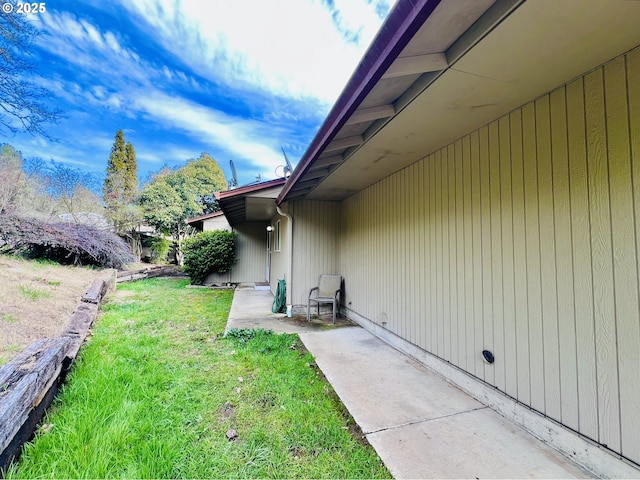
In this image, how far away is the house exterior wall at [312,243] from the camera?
19.5 feet

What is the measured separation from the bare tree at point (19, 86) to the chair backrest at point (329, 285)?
6276 mm

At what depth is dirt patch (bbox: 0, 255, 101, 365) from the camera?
297 cm

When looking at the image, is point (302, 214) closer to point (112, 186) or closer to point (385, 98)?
point (385, 98)

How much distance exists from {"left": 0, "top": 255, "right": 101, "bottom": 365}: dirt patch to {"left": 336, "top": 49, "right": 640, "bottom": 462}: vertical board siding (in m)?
A: 4.36

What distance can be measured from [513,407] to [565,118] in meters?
2.25

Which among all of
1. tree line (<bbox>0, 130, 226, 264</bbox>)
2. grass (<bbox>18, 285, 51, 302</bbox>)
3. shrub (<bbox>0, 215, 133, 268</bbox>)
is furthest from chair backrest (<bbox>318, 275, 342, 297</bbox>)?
tree line (<bbox>0, 130, 226, 264</bbox>)

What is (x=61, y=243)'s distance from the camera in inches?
342

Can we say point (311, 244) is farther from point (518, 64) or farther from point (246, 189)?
point (518, 64)

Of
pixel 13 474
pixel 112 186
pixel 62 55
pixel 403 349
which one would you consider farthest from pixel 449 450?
pixel 112 186

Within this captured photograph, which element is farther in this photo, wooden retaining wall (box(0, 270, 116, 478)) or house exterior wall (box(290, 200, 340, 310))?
house exterior wall (box(290, 200, 340, 310))

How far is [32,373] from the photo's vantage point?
2043 mm

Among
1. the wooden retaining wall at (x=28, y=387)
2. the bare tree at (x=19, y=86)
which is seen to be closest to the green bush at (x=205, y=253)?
the bare tree at (x=19, y=86)

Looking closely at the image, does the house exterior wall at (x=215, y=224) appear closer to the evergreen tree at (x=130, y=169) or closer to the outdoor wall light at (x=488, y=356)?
the evergreen tree at (x=130, y=169)

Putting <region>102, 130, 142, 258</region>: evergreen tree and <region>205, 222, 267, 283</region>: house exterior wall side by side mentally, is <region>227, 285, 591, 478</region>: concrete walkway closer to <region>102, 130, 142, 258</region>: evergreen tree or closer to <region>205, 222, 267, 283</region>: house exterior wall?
<region>205, 222, 267, 283</region>: house exterior wall
